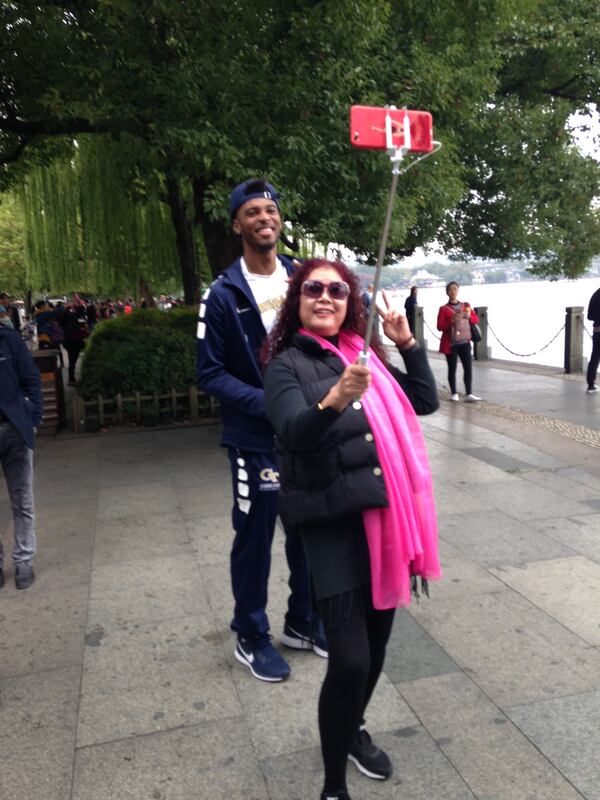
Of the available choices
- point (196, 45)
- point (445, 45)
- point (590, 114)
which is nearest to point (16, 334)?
point (196, 45)

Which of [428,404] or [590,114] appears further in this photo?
[590,114]

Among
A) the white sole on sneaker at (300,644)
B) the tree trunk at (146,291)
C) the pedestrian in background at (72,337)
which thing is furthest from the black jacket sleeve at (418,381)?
the tree trunk at (146,291)

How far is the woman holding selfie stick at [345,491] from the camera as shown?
2180mm

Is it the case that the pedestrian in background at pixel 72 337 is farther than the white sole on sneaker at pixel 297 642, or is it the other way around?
the pedestrian in background at pixel 72 337

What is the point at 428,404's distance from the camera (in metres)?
2.54

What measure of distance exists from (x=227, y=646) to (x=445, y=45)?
8491mm

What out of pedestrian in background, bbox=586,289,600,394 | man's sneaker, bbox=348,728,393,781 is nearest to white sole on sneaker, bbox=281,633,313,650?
man's sneaker, bbox=348,728,393,781

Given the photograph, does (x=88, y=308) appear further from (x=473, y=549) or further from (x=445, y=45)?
(x=473, y=549)

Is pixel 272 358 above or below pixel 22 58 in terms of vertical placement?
below

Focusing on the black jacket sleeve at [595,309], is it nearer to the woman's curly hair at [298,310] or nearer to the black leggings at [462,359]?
the black leggings at [462,359]

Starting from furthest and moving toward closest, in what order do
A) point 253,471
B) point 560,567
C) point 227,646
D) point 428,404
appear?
point 560,567 < point 227,646 < point 253,471 < point 428,404

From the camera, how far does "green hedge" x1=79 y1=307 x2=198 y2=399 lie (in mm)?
9562

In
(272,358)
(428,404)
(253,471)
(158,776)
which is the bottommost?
(158,776)

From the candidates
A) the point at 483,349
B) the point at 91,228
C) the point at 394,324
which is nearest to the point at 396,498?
the point at 394,324
